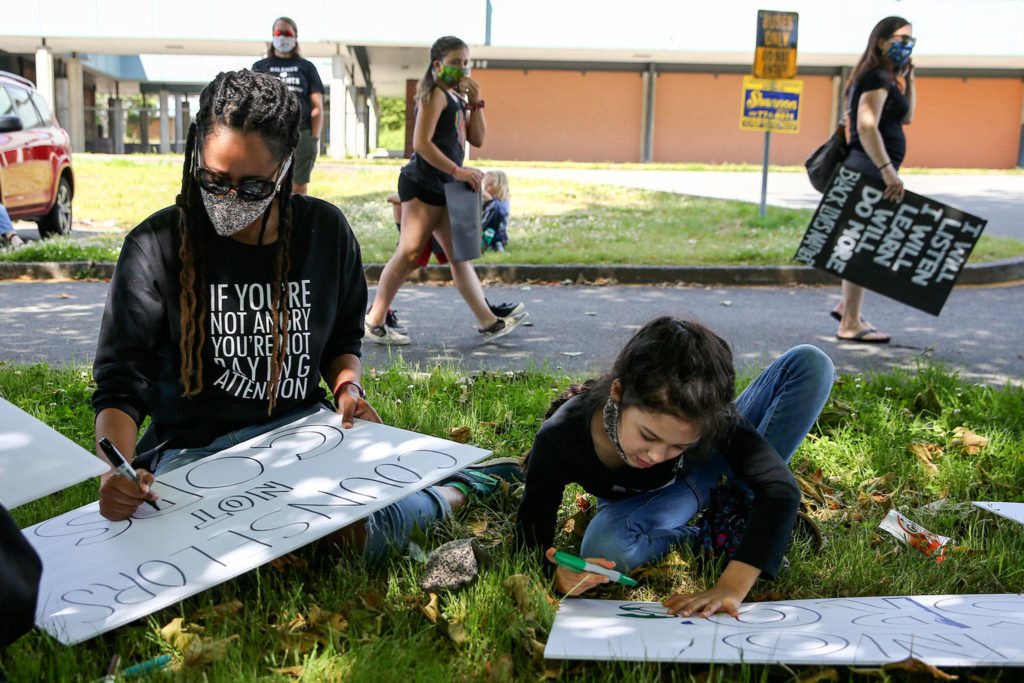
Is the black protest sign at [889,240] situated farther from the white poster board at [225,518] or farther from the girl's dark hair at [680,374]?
the white poster board at [225,518]

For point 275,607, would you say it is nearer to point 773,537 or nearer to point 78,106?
point 773,537

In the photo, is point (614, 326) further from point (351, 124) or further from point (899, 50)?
point (351, 124)

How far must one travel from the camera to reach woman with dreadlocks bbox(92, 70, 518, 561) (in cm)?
243

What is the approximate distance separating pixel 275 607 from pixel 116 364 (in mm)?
772

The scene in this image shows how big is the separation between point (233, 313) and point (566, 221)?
9.61 metres

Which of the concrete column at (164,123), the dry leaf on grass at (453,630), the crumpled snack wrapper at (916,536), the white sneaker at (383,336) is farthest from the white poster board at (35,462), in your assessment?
the concrete column at (164,123)

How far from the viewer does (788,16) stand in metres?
10.7

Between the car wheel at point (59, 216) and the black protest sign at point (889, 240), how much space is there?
8.23 metres

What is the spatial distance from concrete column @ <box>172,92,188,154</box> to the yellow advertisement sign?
2621 centimetres

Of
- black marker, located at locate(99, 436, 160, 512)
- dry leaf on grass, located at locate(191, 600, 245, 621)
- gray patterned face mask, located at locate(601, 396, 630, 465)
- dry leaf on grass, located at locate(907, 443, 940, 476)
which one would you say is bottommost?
dry leaf on grass, located at locate(191, 600, 245, 621)

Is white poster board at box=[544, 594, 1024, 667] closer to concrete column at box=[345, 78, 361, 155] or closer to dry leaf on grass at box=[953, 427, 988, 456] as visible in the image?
dry leaf on grass at box=[953, 427, 988, 456]

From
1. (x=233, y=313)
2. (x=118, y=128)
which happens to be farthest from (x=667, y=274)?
(x=118, y=128)

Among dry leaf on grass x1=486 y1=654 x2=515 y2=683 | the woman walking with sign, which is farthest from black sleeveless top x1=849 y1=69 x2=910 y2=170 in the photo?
dry leaf on grass x1=486 y1=654 x2=515 y2=683

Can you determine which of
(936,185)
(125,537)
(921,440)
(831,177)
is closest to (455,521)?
(125,537)
